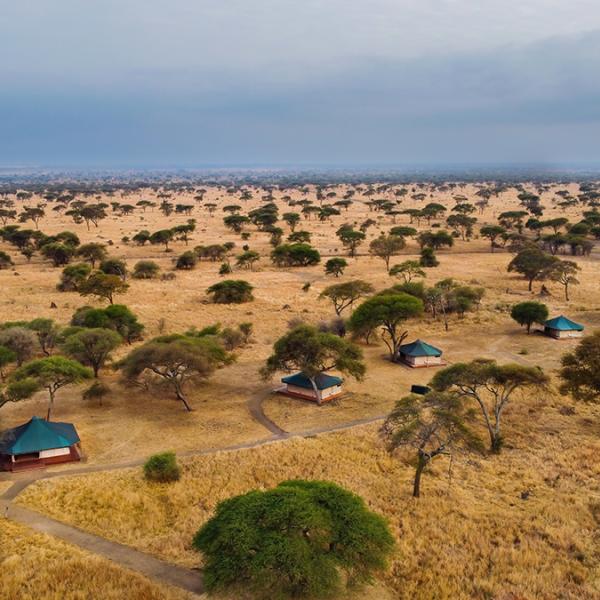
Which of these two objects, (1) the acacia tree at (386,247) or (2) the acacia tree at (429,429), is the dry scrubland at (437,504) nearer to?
(2) the acacia tree at (429,429)

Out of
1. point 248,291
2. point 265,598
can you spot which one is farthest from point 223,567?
point 248,291

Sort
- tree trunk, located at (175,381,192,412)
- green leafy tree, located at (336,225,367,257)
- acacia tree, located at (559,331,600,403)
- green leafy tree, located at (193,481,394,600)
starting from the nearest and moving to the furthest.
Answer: green leafy tree, located at (193,481,394,600), acacia tree, located at (559,331,600,403), tree trunk, located at (175,381,192,412), green leafy tree, located at (336,225,367,257)

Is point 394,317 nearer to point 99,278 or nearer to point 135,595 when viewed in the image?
point 135,595

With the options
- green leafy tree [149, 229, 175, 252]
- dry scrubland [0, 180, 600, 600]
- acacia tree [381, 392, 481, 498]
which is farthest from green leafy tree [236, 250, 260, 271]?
acacia tree [381, 392, 481, 498]

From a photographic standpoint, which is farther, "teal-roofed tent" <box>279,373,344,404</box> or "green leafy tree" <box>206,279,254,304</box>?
"green leafy tree" <box>206,279,254,304</box>

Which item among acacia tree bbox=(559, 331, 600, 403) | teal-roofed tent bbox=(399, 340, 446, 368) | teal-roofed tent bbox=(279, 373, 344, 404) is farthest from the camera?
teal-roofed tent bbox=(399, 340, 446, 368)

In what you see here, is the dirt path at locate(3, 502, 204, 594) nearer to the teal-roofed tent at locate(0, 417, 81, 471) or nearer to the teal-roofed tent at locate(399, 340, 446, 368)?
the teal-roofed tent at locate(0, 417, 81, 471)
